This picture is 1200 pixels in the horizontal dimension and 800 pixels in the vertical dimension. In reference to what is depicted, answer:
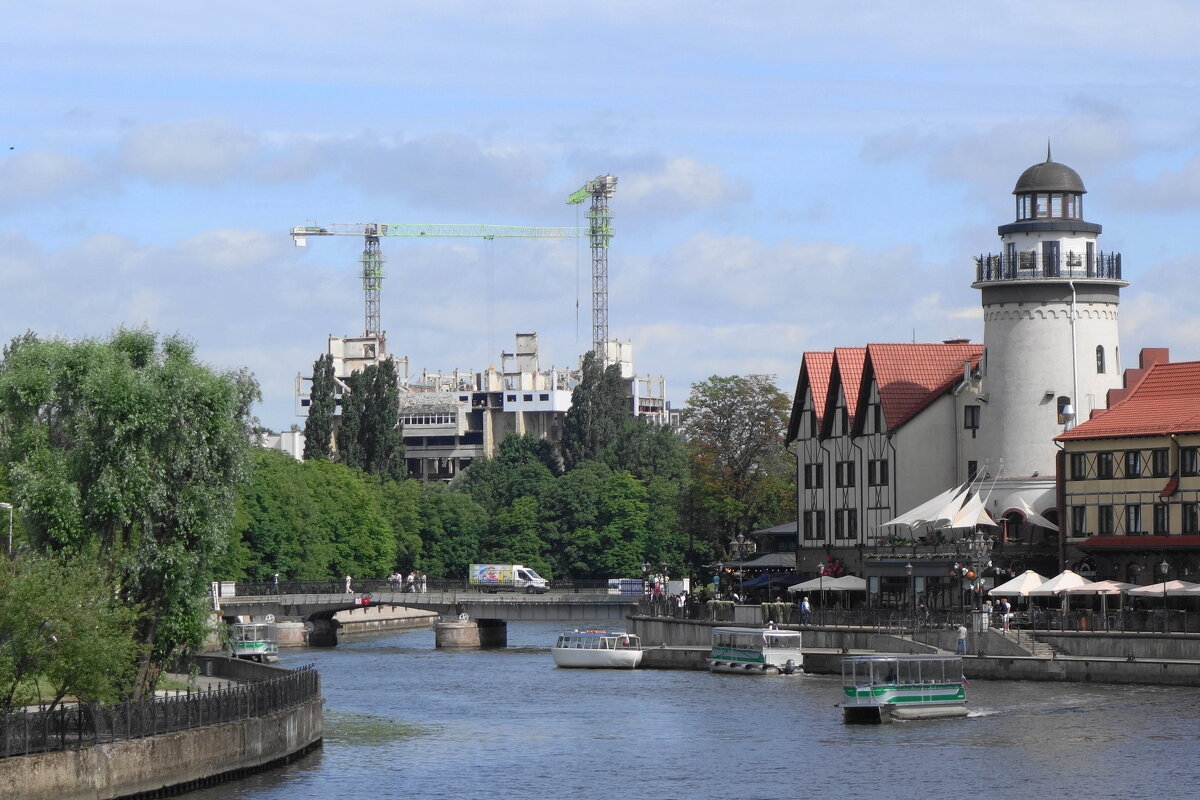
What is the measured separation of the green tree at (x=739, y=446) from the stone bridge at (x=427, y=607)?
8.90 metres

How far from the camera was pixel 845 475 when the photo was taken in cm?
11675

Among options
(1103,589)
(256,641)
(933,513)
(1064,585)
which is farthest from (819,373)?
(256,641)

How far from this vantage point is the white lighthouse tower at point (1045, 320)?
341 ft

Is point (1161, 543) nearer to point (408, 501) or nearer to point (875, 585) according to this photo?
point (875, 585)

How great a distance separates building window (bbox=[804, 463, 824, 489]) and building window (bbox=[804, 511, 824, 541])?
151 cm

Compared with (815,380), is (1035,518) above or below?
below

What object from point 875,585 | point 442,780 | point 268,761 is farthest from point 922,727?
point 875,585

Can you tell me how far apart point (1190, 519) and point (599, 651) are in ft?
97.5

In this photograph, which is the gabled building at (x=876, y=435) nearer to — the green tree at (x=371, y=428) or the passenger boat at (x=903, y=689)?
the passenger boat at (x=903, y=689)

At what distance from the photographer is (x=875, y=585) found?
109 meters

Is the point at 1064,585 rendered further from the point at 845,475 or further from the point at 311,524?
the point at 311,524

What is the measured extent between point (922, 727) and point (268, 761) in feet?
79.0

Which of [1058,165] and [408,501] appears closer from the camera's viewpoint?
[1058,165]

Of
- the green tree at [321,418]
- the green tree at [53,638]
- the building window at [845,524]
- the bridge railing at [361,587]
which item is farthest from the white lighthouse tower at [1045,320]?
the green tree at [321,418]
